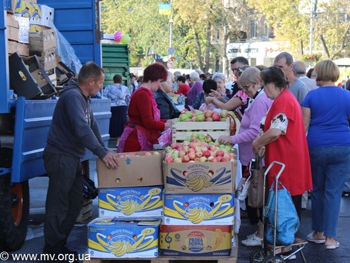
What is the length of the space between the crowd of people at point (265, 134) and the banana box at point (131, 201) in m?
0.25

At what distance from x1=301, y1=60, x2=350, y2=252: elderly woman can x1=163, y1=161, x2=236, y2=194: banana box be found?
141 centimetres

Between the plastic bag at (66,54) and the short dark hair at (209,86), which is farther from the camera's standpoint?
the short dark hair at (209,86)

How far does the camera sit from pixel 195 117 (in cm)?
634

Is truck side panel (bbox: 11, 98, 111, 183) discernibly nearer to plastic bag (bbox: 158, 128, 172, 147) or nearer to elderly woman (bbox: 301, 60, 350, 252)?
plastic bag (bbox: 158, 128, 172, 147)

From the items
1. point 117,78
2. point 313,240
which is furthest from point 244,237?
point 117,78

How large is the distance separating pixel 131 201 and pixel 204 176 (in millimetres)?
715

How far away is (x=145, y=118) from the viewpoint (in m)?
6.63

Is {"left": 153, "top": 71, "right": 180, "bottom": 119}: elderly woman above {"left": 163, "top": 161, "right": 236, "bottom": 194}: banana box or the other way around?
above

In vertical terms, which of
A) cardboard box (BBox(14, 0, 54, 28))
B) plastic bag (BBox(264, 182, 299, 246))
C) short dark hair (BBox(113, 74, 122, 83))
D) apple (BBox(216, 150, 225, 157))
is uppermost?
cardboard box (BBox(14, 0, 54, 28))

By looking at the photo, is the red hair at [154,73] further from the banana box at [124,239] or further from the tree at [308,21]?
the tree at [308,21]

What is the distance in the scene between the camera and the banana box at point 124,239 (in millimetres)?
5207

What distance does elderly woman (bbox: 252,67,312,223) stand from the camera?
5504mm

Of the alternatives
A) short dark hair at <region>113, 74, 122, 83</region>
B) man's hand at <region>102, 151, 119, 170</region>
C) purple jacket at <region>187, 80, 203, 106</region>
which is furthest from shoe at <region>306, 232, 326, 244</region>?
short dark hair at <region>113, 74, 122, 83</region>

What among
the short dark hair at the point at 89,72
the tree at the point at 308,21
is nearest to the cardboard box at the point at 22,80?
the short dark hair at the point at 89,72
